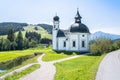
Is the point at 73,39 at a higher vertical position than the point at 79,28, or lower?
lower

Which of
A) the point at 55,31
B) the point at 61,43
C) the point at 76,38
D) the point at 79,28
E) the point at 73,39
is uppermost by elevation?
the point at 79,28

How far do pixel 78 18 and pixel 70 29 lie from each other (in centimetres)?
540

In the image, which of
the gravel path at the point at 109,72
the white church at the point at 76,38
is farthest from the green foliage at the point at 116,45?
the gravel path at the point at 109,72

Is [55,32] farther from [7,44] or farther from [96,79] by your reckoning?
[96,79]

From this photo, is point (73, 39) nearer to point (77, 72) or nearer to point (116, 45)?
point (116, 45)

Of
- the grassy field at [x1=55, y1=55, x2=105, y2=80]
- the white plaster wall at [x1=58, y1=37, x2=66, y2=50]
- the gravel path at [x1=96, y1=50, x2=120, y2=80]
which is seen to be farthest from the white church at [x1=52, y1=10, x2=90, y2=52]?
the gravel path at [x1=96, y1=50, x2=120, y2=80]

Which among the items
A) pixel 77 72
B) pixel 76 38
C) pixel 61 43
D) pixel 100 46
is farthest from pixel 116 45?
pixel 77 72

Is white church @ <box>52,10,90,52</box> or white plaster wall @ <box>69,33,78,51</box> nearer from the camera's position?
white church @ <box>52,10,90,52</box>

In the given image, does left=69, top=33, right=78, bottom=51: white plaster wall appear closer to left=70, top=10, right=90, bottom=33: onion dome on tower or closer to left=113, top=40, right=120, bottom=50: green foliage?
left=70, top=10, right=90, bottom=33: onion dome on tower

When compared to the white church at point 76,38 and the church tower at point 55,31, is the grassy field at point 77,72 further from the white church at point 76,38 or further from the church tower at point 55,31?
the church tower at point 55,31

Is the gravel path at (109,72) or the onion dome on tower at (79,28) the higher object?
the onion dome on tower at (79,28)

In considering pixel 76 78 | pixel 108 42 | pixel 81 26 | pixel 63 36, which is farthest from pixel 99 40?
pixel 76 78

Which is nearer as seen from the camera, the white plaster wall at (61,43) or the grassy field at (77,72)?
the grassy field at (77,72)

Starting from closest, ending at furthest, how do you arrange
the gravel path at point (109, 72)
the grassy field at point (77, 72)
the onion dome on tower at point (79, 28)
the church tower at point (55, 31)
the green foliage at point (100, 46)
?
the gravel path at point (109, 72) < the grassy field at point (77, 72) < the green foliage at point (100, 46) < the onion dome on tower at point (79, 28) < the church tower at point (55, 31)
